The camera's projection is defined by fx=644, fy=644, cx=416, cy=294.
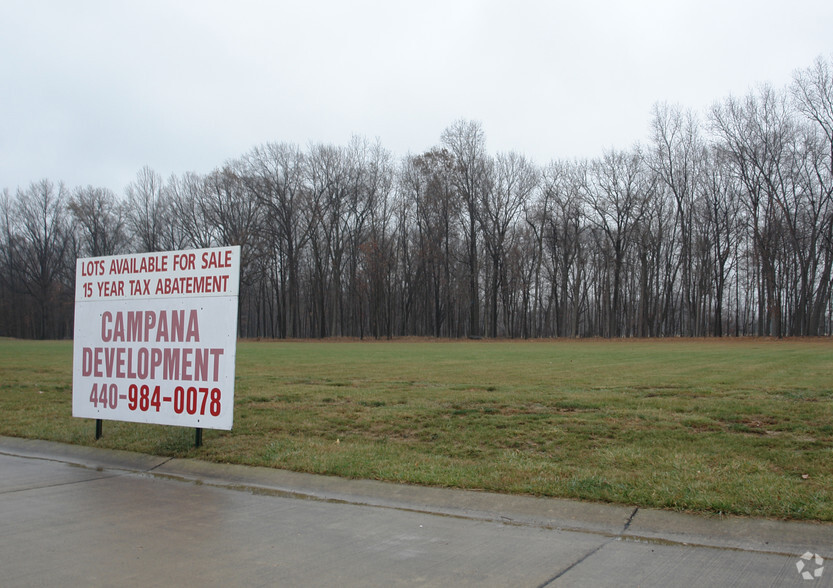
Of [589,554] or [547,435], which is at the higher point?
[547,435]

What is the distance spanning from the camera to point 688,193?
58406mm

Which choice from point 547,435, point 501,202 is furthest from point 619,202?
point 547,435

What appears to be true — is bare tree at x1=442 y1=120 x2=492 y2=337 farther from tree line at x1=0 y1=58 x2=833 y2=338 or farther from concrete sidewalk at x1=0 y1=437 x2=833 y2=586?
concrete sidewalk at x1=0 y1=437 x2=833 y2=586

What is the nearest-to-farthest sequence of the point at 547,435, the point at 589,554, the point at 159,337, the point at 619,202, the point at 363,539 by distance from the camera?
1. the point at 589,554
2. the point at 363,539
3. the point at 547,435
4. the point at 159,337
5. the point at 619,202

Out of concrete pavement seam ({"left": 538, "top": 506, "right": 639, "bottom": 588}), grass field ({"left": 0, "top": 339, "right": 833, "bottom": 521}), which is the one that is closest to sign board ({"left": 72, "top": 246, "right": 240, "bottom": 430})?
grass field ({"left": 0, "top": 339, "right": 833, "bottom": 521})

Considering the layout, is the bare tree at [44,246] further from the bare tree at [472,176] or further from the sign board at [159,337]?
the sign board at [159,337]

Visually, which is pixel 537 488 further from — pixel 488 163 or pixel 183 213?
pixel 183 213

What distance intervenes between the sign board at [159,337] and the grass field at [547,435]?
0.54 metres

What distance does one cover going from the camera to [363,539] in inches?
182

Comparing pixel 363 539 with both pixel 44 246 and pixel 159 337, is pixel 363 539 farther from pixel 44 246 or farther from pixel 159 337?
pixel 44 246

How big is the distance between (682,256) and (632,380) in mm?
50525

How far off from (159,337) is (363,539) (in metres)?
4.66

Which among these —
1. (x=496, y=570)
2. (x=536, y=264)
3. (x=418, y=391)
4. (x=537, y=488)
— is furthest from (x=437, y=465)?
(x=536, y=264)

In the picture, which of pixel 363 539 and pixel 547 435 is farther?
pixel 547 435
